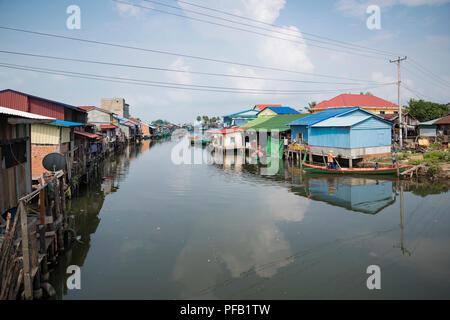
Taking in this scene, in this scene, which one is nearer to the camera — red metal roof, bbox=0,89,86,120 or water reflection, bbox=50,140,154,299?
water reflection, bbox=50,140,154,299

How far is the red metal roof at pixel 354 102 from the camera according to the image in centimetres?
5238

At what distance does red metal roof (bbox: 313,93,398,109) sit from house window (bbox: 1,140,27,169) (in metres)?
49.1

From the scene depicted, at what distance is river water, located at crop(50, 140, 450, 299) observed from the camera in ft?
28.3

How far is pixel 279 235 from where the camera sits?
485 inches

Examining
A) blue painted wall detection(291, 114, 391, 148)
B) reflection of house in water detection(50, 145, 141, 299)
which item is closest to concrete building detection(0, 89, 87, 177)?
reflection of house in water detection(50, 145, 141, 299)

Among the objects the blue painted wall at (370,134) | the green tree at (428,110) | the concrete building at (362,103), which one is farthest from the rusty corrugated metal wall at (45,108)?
→ the green tree at (428,110)

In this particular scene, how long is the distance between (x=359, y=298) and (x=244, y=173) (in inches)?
772

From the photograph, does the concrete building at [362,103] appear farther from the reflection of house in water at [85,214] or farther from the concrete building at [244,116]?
the reflection of house in water at [85,214]

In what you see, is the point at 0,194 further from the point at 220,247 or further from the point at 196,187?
the point at 196,187

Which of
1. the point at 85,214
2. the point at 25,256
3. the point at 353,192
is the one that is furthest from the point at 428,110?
the point at 25,256

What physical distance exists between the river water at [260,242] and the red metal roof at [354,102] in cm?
3368

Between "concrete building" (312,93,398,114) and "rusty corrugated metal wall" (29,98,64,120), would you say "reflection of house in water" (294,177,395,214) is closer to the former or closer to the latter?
"rusty corrugated metal wall" (29,98,64,120)
